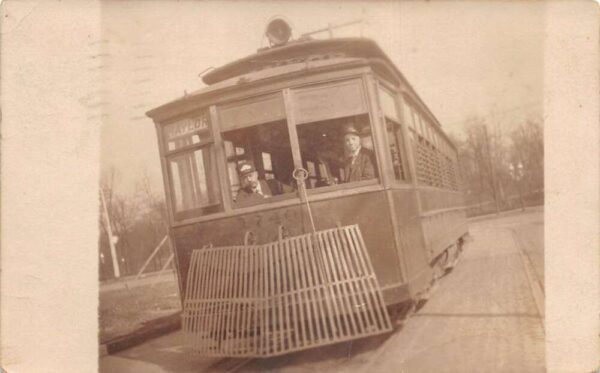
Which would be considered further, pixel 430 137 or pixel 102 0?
pixel 430 137

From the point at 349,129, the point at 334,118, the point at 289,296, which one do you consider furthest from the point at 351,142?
the point at 289,296

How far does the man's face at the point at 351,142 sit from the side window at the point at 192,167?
1.32m

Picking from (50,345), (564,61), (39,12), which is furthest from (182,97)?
(564,61)

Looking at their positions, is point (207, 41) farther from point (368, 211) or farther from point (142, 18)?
point (368, 211)

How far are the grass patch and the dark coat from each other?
2.69m

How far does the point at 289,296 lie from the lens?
11.4 ft

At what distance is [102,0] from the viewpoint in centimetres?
380

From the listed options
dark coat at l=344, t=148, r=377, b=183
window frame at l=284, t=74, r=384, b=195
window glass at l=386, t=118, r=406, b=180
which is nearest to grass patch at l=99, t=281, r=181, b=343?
window frame at l=284, t=74, r=384, b=195

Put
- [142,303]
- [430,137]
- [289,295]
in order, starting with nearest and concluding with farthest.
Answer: [289,295], [430,137], [142,303]

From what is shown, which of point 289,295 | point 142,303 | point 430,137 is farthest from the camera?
point 142,303

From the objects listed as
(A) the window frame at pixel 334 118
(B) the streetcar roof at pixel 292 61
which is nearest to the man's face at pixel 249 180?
(A) the window frame at pixel 334 118

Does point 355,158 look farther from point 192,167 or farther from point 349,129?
point 192,167

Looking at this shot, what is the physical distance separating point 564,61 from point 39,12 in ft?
16.3

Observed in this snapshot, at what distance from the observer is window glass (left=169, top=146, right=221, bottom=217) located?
4.17 metres
